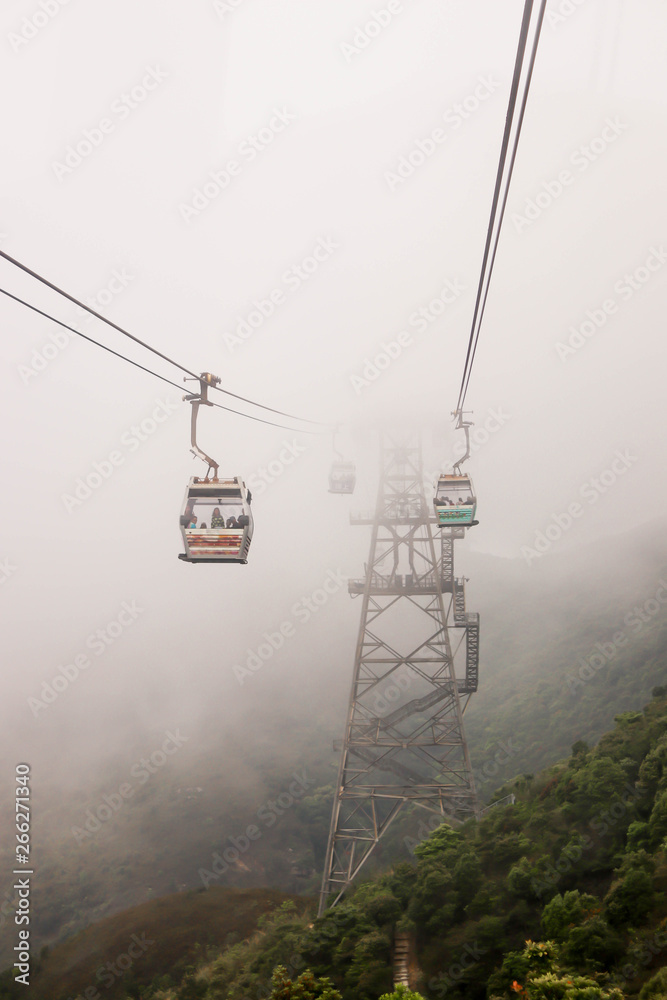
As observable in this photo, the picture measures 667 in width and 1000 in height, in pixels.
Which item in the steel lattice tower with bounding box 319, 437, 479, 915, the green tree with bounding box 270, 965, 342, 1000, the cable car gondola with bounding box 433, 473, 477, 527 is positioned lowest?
the green tree with bounding box 270, 965, 342, 1000

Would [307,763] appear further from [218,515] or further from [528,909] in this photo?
[218,515]

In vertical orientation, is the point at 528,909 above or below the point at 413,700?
below

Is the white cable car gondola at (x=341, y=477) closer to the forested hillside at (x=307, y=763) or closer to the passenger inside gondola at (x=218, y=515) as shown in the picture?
the forested hillside at (x=307, y=763)

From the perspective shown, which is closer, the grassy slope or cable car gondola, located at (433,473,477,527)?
cable car gondola, located at (433,473,477,527)

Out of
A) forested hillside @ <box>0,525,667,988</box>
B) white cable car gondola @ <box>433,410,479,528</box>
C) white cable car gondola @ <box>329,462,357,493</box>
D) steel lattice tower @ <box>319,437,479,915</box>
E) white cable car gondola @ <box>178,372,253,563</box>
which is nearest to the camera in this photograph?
white cable car gondola @ <box>178,372,253,563</box>

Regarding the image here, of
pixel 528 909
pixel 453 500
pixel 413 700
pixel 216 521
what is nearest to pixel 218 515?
pixel 216 521

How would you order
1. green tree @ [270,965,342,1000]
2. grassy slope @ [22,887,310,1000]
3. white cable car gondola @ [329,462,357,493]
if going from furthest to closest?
grassy slope @ [22,887,310,1000] < white cable car gondola @ [329,462,357,493] < green tree @ [270,965,342,1000]

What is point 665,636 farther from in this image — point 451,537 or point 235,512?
point 235,512

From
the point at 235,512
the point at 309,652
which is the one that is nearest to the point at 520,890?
the point at 235,512

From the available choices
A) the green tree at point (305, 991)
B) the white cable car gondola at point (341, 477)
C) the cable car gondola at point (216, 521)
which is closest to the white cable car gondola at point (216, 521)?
the cable car gondola at point (216, 521)

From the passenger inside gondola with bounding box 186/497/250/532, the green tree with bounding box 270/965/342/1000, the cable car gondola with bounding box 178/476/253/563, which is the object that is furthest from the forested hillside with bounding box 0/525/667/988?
the passenger inside gondola with bounding box 186/497/250/532

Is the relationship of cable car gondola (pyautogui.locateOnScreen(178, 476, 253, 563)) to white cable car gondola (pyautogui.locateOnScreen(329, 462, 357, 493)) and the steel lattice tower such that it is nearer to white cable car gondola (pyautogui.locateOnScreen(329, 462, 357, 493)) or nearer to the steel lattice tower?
the steel lattice tower

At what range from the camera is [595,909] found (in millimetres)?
14023

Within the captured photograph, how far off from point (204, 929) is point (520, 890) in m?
25.8
